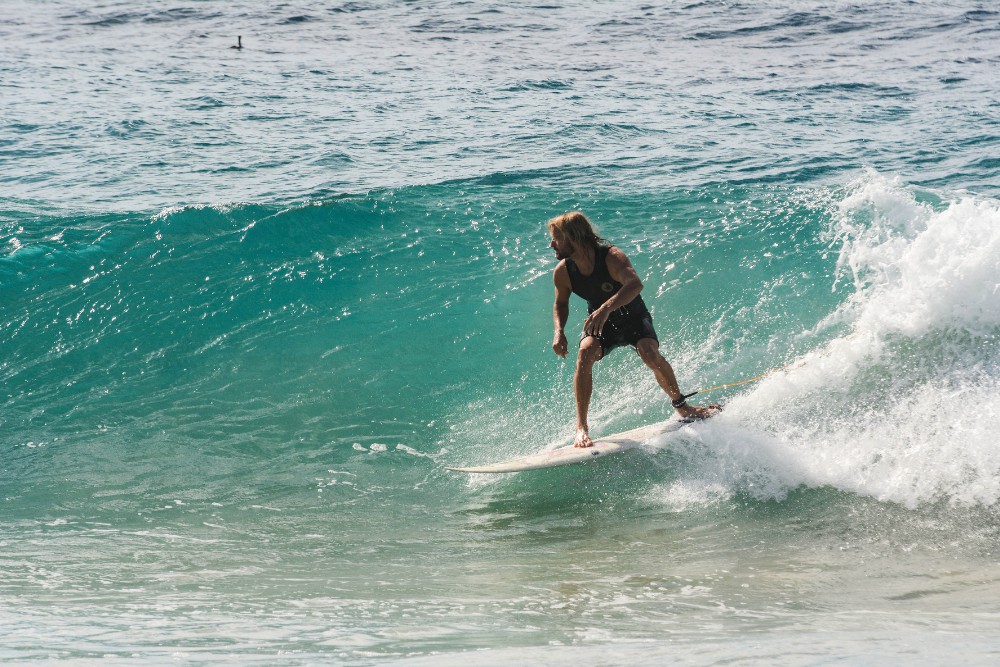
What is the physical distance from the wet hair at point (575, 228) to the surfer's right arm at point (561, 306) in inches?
9.4

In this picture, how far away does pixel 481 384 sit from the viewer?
8.16 meters

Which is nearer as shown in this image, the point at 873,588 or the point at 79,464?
the point at 873,588

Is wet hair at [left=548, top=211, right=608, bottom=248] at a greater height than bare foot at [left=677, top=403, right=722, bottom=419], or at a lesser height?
greater

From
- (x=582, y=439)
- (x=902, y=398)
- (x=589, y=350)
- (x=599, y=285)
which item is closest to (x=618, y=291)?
(x=599, y=285)

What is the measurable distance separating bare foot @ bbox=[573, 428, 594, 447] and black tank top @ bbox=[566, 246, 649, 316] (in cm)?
81

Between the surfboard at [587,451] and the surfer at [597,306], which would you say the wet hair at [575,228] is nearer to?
the surfer at [597,306]

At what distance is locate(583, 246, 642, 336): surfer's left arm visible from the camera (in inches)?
232

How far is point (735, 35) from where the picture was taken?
73.0ft

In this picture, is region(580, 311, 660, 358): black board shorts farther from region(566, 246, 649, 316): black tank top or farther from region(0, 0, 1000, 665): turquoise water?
region(0, 0, 1000, 665): turquoise water

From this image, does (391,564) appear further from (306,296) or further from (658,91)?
(658,91)

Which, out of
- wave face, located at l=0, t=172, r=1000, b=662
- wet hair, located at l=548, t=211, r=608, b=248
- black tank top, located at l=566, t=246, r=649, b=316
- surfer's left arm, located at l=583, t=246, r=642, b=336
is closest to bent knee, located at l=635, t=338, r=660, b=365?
black tank top, located at l=566, t=246, r=649, b=316

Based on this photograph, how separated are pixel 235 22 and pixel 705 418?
73.9 ft

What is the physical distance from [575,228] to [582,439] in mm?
1417

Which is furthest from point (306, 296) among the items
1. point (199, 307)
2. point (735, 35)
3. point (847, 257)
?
point (735, 35)
